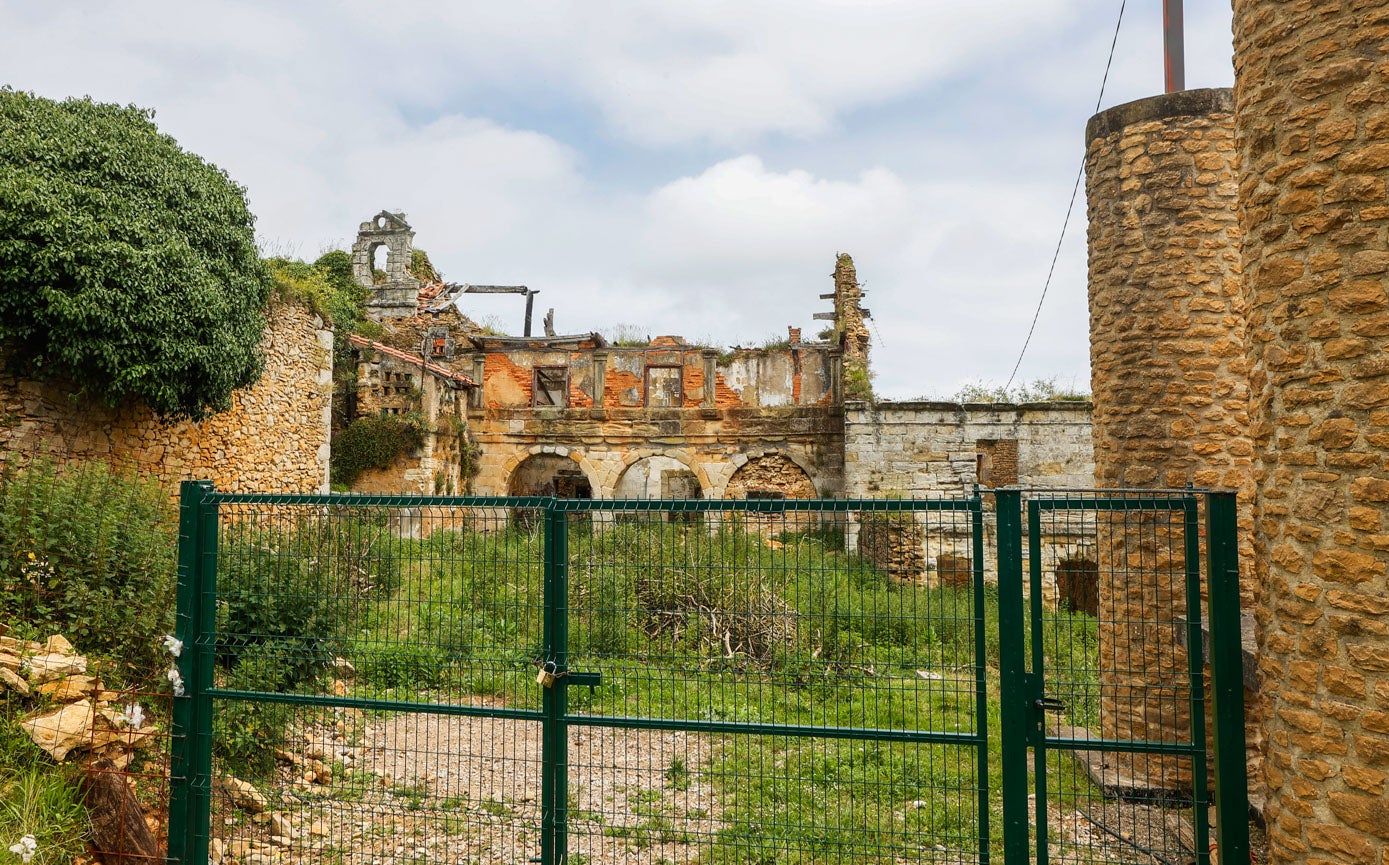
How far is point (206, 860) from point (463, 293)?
75.0ft

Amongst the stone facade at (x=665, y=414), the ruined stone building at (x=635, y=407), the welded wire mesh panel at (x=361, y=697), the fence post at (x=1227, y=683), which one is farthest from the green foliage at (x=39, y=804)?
the stone facade at (x=665, y=414)

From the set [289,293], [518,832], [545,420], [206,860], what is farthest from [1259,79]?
[545,420]

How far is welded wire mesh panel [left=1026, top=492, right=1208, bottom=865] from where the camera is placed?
3.57 m

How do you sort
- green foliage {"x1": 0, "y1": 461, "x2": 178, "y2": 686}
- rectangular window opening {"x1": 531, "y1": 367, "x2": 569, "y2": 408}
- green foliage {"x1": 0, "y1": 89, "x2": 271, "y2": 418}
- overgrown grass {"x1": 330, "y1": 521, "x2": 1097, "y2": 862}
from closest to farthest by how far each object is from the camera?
1. overgrown grass {"x1": 330, "y1": 521, "x2": 1097, "y2": 862}
2. green foliage {"x1": 0, "y1": 461, "x2": 178, "y2": 686}
3. green foliage {"x1": 0, "y1": 89, "x2": 271, "y2": 418}
4. rectangular window opening {"x1": 531, "y1": 367, "x2": 569, "y2": 408}

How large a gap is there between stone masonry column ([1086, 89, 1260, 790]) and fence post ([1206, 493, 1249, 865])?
2.07 m

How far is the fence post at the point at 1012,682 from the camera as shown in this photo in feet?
11.1

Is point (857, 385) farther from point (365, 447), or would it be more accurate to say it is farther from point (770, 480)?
point (365, 447)

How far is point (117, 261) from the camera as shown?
8.23 metres

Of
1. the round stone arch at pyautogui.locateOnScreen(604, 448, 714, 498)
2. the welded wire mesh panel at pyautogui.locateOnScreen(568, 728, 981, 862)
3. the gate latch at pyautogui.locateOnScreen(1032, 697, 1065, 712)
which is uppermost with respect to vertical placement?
the round stone arch at pyautogui.locateOnScreen(604, 448, 714, 498)

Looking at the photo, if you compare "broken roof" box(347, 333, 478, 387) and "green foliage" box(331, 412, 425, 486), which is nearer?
"green foliage" box(331, 412, 425, 486)

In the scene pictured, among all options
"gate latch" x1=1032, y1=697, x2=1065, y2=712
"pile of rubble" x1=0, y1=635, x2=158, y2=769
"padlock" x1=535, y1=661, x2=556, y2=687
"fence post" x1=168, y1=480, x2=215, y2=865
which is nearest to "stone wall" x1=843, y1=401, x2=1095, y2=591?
"gate latch" x1=1032, y1=697, x2=1065, y2=712

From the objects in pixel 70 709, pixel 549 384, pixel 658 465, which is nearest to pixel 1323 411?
pixel 70 709

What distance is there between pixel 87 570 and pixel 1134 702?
24.5 feet

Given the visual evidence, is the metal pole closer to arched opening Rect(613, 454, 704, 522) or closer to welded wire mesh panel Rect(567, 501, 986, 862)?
welded wire mesh panel Rect(567, 501, 986, 862)
